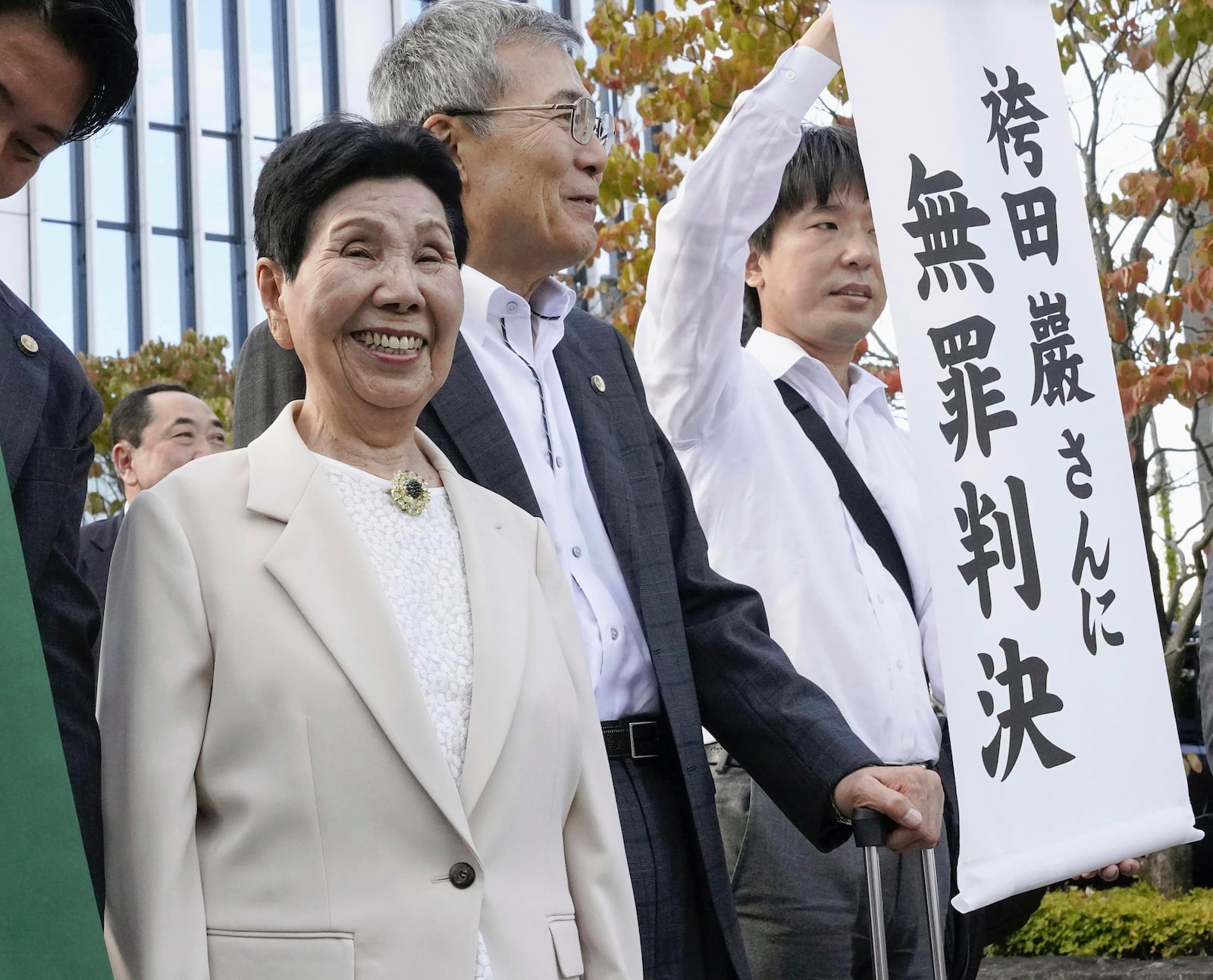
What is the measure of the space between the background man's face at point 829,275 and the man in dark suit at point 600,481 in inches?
28.6

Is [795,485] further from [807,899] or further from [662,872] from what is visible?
[662,872]

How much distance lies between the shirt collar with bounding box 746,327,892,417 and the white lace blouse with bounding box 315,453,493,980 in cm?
131

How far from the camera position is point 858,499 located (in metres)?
3.36

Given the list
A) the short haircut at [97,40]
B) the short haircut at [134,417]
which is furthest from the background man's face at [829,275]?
the short haircut at [134,417]

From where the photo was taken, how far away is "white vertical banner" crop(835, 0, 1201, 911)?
273cm

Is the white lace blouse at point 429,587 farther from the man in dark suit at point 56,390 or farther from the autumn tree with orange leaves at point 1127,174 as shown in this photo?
the autumn tree with orange leaves at point 1127,174

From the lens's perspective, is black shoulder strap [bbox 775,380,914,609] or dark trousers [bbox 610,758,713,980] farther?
black shoulder strap [bbox 775,380,914,609]

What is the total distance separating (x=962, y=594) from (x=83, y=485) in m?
1.47

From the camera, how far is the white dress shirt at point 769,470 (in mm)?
3035

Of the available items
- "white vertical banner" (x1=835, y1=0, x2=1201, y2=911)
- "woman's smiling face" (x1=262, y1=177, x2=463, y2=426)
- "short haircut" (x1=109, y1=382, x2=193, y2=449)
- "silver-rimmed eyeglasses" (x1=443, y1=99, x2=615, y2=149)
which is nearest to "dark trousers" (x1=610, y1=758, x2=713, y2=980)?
"white vertical banner" (x1=835, y1=0, x2=1201, y2=911)

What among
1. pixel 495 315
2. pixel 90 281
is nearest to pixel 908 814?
pixel 495 315

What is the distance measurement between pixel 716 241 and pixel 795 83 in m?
0.33

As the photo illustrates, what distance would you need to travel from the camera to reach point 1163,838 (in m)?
2.81

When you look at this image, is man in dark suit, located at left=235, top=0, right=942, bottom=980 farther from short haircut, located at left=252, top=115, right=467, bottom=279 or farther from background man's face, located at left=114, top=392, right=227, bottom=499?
background man's face, located at left=114, top=392, right=227, bottom=499
